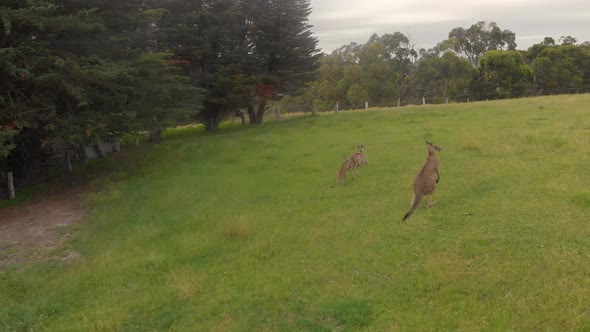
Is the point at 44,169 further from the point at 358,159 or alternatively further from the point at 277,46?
the point at 358,159

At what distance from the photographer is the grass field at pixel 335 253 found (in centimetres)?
609

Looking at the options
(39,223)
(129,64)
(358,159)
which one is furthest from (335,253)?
(129,64)

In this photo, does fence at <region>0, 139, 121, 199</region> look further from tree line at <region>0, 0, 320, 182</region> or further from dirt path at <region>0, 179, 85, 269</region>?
dirt path at <region>0, 179, 85, 269</region>

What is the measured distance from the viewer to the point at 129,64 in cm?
1770

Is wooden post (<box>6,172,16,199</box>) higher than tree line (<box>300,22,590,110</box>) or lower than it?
lower

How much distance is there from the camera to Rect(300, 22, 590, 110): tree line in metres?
51.3

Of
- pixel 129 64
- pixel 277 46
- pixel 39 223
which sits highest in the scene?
pixel 277 46

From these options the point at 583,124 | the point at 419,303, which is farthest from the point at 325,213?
the point at 583,124

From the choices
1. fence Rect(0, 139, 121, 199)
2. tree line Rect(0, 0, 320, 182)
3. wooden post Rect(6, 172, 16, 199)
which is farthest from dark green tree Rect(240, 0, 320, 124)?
wooden post Rect(6, 172, 16, 199)

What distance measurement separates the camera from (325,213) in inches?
412

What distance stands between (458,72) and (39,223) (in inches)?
2285

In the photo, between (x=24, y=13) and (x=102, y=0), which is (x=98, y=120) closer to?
(x=24, y=13)

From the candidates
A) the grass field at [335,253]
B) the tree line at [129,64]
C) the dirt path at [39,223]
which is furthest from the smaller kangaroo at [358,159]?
the dirt path at [39,223]

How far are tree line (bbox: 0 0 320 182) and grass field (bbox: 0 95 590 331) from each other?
3.50m
